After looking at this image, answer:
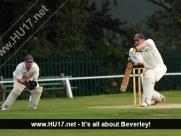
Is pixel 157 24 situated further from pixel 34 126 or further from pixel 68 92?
pixel 34 126

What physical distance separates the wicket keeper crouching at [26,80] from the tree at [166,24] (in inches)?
567

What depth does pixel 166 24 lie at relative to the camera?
126ft

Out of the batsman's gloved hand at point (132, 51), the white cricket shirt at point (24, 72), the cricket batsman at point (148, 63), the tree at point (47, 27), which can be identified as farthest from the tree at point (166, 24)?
the batsman's gloved hand at point (132, 51)

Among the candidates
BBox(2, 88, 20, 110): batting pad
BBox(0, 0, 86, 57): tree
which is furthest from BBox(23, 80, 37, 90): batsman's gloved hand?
BBox(0, 0, 86, 57): tree

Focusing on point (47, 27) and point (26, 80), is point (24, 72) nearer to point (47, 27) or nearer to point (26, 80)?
point (26, 80)

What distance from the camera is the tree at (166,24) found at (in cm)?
3759

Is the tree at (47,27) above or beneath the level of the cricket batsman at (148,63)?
above

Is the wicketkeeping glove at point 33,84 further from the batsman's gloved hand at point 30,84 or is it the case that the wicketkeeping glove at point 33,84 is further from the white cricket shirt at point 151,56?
the white cricket shirt at point 151,56

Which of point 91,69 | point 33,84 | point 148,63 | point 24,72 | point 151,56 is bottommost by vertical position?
point 91,69

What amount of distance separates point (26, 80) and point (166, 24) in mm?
15344

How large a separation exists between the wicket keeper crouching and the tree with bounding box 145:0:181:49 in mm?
14410

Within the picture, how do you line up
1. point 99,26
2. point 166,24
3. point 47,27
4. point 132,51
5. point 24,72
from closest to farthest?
point 132,51, point 24,72, point 47,27, point 166,24, point 99,26

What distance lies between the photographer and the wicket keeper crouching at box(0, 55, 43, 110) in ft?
78.0

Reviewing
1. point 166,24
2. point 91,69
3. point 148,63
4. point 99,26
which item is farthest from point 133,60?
point 99,26
